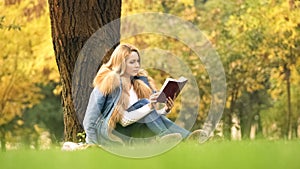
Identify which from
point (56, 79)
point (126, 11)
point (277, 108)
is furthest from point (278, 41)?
point (56, 79)

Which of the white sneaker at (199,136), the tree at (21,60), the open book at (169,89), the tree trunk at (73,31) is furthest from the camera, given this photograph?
the tree at (21,60)

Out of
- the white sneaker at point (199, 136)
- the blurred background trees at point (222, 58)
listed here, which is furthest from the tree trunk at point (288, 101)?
the white sneaker at point (199, 136)

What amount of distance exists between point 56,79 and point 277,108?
150cm

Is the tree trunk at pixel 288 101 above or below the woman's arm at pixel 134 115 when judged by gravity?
below

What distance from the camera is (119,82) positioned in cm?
340

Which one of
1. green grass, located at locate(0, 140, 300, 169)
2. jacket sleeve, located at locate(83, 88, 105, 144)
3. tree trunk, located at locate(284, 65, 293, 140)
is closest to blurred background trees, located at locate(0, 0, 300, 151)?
tree trunk, located at locate(284, 65, 293, 140)

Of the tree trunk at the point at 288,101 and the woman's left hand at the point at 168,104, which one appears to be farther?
the tree trunk at the point at 288,101

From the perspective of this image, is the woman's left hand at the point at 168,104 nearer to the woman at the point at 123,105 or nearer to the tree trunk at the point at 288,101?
the woman at the point at 123,105

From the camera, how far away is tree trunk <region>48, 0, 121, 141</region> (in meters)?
3.75

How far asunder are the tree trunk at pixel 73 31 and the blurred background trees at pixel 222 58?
551 millimetres

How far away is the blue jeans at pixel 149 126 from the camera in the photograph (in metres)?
3.47

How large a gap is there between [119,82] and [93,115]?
21cm

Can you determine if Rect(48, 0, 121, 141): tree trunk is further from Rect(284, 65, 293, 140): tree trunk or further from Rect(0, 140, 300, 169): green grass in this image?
Rect(284, 65, 293, 140): tree trunk

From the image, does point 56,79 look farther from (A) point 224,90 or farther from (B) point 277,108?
(B) point 277,108
